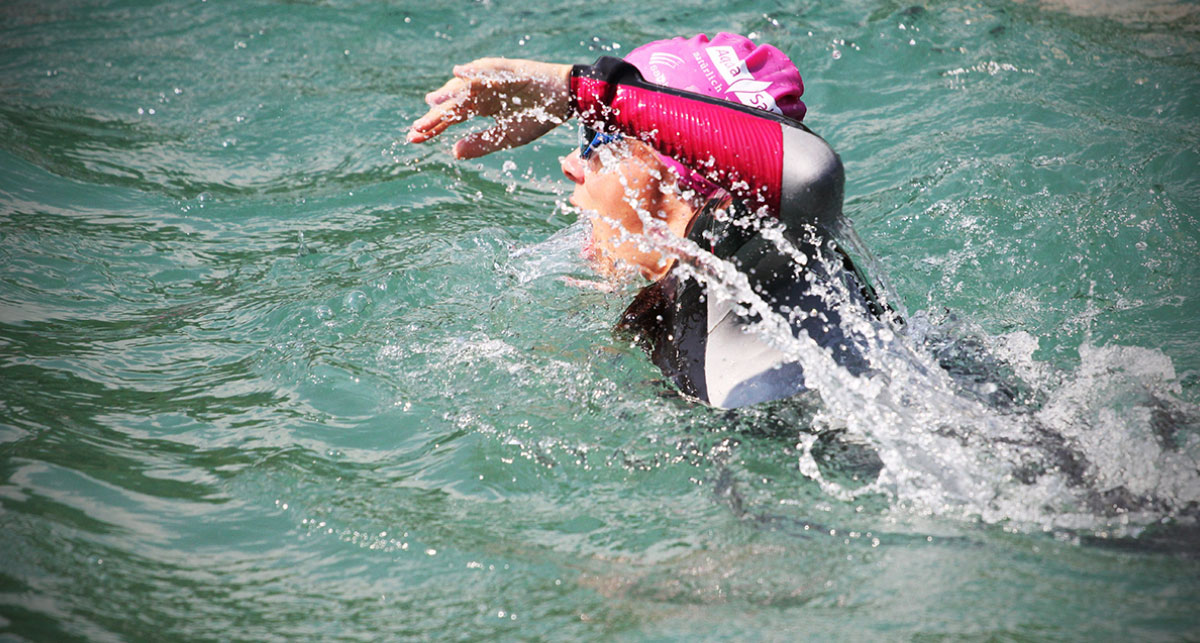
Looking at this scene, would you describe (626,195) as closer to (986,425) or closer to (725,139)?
(725,139)

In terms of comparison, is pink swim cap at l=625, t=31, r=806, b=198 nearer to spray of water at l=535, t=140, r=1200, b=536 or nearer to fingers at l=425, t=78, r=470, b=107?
spray of water at l=535, t=140, r=1200, b=536

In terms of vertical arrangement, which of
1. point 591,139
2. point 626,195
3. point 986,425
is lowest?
point 986,425

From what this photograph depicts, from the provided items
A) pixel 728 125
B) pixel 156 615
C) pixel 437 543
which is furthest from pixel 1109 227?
pixel 156 615

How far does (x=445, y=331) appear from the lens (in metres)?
3.23

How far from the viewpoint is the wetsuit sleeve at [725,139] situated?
7.05 ft

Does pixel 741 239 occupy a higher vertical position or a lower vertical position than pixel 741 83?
lower

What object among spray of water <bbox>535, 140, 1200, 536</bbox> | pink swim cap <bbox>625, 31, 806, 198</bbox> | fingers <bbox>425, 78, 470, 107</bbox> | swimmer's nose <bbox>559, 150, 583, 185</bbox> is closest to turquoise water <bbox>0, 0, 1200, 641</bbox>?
spray of water <bbox>535, 140, 1200, 536</bbox>

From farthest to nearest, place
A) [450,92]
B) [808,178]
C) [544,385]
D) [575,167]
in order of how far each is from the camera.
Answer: [544,385] → [575,167] → [450,92] → [808,178]

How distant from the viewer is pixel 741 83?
95.2 inches

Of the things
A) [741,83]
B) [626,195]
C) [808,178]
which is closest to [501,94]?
[626,195]

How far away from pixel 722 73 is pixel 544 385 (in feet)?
3.49

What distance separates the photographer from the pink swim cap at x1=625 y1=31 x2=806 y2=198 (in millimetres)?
2404

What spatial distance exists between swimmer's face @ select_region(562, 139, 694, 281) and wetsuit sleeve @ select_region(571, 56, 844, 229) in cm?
19

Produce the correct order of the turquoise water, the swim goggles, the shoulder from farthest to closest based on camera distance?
the swim goggles, the shoulder, the turquoise water
